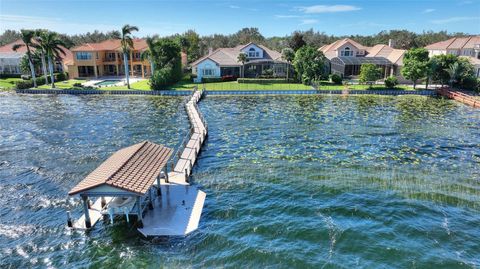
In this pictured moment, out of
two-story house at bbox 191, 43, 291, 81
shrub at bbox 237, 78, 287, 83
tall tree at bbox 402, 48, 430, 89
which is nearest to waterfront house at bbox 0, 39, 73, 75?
two-story house at bbox 191, 43, 291, 81

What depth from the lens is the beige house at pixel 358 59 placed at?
75.7 m

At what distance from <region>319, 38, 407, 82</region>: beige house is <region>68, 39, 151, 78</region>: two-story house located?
43.7 m

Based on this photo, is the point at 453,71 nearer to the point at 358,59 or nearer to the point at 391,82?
the point at 391,82

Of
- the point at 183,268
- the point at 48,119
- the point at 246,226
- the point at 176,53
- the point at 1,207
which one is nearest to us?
the point at 183,268

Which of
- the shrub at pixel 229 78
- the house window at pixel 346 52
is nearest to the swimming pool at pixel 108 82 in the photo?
the shrub at pixel 229 78

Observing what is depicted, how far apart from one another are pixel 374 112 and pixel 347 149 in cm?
1920

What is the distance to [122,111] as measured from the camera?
4994 centimetres

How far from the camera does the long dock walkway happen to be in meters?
19.2

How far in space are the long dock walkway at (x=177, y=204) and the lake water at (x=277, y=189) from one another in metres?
0.70

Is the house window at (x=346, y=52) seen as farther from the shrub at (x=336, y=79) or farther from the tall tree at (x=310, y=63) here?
the tall tree at (x=310, y=63)

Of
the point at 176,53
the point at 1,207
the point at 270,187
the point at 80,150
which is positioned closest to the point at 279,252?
the point at 270,187

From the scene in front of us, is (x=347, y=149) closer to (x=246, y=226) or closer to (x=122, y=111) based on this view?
(x=246, y=226)

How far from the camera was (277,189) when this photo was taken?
24844mm

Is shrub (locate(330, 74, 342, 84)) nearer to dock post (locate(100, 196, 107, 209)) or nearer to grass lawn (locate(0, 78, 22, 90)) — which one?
dock post (locate(100, 196, 107, 209))
